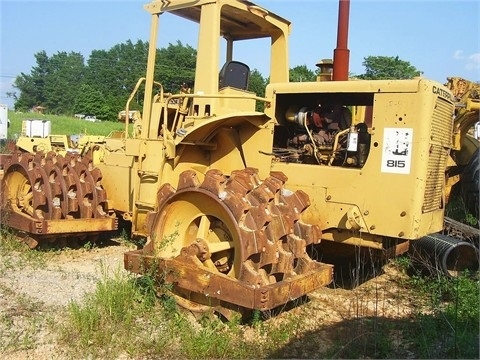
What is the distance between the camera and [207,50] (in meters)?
4.70

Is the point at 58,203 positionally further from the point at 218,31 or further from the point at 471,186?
the point at 471,186

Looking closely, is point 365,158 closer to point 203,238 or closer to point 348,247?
point 348,247

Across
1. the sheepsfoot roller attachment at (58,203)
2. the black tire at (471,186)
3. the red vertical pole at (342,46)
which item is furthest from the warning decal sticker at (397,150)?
the sheepsfoot roller attachment at (58,203)

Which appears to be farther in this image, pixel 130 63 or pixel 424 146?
pixel 130 63

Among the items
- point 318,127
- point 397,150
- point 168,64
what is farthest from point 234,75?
point 168,64

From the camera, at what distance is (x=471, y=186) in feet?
21.7

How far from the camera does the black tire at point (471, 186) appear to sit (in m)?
6.57

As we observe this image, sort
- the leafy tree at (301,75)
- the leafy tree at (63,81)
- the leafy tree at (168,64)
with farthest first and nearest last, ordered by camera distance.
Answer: the leafy tree at (63,81)
the leafy tree at (301,75)
the leafy tree at (168,64)

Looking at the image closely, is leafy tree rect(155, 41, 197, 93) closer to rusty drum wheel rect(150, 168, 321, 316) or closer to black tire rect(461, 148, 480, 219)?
rusty drum wheel rect(150, 168, 321, 316)

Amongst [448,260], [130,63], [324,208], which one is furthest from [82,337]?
[130,63]

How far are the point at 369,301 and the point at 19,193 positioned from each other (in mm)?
4256

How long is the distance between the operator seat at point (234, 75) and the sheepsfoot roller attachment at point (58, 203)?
1899 mm

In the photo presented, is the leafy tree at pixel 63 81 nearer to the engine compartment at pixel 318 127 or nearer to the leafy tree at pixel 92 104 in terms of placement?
the leafy tree at pixel 92 104

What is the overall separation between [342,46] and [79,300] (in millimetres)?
3473
